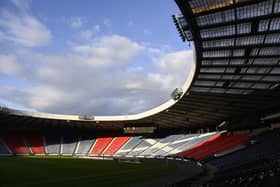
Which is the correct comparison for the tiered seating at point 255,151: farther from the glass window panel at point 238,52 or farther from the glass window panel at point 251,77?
the glass window panel at point 238,52

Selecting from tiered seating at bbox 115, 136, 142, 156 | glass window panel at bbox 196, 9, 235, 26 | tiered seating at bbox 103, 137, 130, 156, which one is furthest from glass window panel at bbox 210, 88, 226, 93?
tiered seating at bbox 103, 137, 130, 156

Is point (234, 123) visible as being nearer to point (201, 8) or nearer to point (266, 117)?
point (266, 117)

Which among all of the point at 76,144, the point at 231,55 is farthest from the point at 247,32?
the point at 76,144

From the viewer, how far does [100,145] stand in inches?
3152

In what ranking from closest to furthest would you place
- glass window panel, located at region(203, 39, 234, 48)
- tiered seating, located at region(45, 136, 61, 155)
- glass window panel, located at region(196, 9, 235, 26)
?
glass window panel, located at region(196, 9, 235, 26)
glass window panel, located at region(203, 39, 234, 48)
tiered seating, located at region(45, 136, 61, 155)

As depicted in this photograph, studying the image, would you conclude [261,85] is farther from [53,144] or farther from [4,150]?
[4,150]

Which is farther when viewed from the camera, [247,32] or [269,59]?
[269,59]

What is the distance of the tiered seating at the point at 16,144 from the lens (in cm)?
7321

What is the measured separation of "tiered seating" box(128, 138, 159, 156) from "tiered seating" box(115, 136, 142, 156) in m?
1.14

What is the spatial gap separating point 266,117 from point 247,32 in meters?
31.6

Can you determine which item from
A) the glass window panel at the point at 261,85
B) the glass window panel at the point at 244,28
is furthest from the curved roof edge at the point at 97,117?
the glass window panel at the point at 244,28

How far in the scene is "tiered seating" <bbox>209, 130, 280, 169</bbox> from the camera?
3794 cm

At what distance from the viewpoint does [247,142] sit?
49.3 metres

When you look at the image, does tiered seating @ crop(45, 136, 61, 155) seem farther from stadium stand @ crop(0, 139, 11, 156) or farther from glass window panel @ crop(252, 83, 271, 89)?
glass window panel @ crop(252, 83, 271, 89)
